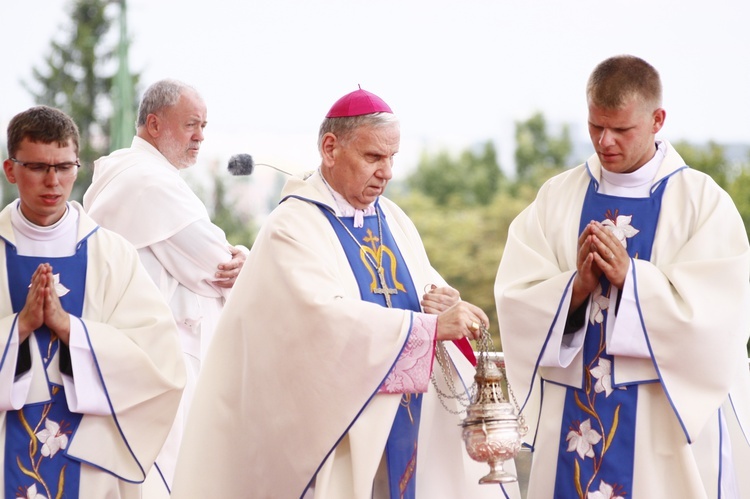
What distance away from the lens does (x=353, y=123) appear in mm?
Answer: 4562

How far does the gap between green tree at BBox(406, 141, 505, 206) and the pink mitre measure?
2918cm

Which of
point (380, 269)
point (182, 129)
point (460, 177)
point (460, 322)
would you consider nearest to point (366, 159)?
point (380, 269)

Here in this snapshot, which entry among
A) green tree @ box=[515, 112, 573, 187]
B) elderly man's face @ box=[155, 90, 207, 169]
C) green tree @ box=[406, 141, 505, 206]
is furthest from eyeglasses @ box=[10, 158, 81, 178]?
green tree @ box=[515, 112, 573, 187]

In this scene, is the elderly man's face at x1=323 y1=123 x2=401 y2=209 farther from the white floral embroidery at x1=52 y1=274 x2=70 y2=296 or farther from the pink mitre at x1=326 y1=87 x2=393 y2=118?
the white floral embroidery at x1=52 y1=274 x2=70 y2=296

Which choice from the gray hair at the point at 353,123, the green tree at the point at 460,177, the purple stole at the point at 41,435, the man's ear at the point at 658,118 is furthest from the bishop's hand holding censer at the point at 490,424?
the green tree at the point at 460,177

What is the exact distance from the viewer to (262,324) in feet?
14.7

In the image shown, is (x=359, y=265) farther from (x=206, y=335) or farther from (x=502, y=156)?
(x=502, y=156)

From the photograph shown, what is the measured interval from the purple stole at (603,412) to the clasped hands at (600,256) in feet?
0.50

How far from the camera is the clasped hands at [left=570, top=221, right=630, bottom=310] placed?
4.34 metres

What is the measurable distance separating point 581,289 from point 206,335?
237 centimetres

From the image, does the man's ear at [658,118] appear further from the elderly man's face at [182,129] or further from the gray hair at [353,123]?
the elderly man's face at [182,129]

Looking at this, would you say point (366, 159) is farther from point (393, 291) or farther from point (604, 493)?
point (604, 493)

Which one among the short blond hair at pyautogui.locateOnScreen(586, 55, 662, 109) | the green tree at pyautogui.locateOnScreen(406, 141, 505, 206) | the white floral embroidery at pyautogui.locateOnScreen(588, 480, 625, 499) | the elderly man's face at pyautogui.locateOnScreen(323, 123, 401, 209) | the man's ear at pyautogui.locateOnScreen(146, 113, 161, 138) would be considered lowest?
the green tree at pyautogui.locateOnScreen(406, 141, 505, 206)

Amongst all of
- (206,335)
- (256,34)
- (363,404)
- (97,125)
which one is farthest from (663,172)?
(256,34)
